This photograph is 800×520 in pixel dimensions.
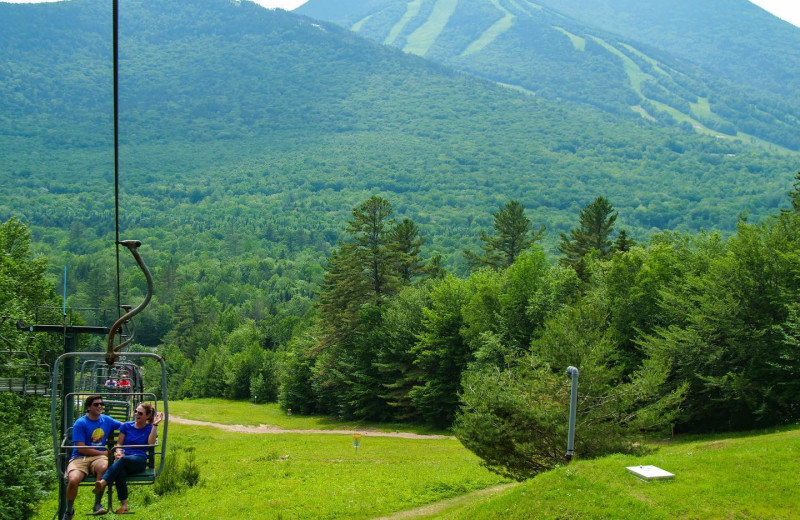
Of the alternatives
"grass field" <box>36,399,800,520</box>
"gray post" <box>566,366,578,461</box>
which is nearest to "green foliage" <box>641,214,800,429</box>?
"grass field" <box>36,399,800,520</box>

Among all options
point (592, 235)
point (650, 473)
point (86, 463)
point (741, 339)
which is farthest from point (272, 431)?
point (86, 463)

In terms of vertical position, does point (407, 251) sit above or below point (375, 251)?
below

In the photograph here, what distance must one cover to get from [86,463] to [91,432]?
23.9 inches

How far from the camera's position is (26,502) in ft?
97.3

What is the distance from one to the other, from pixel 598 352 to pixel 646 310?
23.0 m

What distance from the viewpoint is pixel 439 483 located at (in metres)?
32.1

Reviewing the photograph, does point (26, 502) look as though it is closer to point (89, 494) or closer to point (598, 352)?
point (89, 494)

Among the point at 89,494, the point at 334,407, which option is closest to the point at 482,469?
the point at 89,494

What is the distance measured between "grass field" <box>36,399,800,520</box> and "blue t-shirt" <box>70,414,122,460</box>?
11.4 meters

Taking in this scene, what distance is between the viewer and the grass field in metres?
20.0

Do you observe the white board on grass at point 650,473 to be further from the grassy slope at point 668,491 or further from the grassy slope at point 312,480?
the grassy slope at point 312,480

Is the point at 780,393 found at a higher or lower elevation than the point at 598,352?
lower

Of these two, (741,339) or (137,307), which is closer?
(137,307)

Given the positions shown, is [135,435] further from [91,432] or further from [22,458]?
[22,458]
